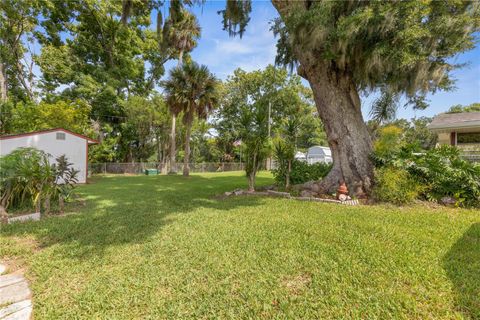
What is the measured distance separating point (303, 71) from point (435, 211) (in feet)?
15.9

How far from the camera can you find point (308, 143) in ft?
102

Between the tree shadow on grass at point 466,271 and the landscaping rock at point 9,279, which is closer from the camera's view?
the tree shadow on grass at point 466,271

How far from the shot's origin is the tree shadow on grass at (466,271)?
193cm

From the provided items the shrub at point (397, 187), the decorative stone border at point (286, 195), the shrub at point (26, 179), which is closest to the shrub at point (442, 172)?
the shrub at point (397, 187)

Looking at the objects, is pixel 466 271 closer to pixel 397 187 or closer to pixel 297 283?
pixel 297 283

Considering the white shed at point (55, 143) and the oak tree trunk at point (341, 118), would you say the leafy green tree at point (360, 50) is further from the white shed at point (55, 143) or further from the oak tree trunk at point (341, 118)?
the white shed at point (55, 143)

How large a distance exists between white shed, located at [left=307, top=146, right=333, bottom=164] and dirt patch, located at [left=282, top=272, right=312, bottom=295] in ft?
68.3

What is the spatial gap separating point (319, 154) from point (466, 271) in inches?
868

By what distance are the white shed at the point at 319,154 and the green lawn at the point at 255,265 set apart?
61.9ft

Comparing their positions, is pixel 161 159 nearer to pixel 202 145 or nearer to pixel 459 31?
pixel 202 145

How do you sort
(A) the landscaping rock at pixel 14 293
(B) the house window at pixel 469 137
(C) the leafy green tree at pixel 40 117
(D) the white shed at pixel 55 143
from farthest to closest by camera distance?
(C) the leafy green tree at pixel 40 117 → (B) the house window at pixel 469 137 → (D) the white shed at pixel 55 143 → (A) the landscaping rock at pixel 14 293

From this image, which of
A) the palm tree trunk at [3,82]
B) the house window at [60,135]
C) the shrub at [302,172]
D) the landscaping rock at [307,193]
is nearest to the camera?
the landscaping rock at [307,193]

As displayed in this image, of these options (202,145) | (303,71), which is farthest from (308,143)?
(303,71)

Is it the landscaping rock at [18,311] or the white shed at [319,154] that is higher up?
the white shed at [319,154]
